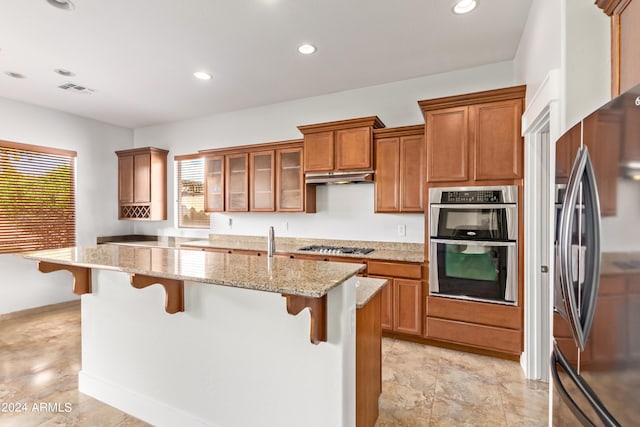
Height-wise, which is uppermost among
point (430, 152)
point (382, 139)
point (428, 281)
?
point (382, 139)

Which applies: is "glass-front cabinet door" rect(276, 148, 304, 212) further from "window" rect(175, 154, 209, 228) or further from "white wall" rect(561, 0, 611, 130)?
"white wall" rect(561, 0, 611, 130)

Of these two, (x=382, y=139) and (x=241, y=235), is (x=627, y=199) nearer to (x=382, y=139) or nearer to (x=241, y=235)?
(x=382, y=139)

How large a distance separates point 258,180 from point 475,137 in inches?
107

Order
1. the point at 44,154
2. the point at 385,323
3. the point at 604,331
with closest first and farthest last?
the point at 604,331
the point at 385,323
the point at 44,154

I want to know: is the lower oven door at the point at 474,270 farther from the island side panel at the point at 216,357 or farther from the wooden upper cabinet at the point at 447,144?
the island side panel at the point at 216,357

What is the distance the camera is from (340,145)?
3.61m

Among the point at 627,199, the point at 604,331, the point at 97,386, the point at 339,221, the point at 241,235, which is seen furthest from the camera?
the point at 241,235

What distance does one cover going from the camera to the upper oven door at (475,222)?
2.66m

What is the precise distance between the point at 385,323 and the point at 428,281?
657 mm

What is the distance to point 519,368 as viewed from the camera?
105 inches

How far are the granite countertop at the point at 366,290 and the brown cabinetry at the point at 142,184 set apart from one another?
435 centimetres

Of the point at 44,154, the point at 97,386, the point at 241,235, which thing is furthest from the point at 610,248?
the point at 44,154

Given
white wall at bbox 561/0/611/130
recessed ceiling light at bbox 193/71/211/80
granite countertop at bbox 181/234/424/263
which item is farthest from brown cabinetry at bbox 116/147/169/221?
white wall at bbox 561/0/611/130

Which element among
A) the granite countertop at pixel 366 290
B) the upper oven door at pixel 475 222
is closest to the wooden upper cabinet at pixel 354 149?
the upper oven door at pixel 475 222
